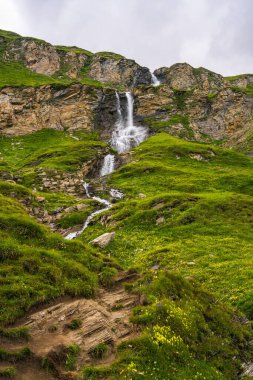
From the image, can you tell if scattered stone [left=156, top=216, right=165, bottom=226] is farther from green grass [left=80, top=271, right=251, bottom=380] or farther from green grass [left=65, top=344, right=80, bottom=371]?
green grass [left=65, top=344, right=80, bottom=371]

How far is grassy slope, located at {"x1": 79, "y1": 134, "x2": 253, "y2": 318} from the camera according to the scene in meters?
27.9

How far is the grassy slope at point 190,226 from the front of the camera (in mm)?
27922

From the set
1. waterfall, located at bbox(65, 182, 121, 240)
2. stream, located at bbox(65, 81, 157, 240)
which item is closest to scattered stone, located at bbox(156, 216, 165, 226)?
waterfall, located at bbox(65, 182, 121, 240)

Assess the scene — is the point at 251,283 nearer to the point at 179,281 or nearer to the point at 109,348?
the point at 179,281

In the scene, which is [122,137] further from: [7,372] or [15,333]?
[7,372]

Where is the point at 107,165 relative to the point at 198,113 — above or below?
below

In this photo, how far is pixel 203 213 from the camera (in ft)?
150

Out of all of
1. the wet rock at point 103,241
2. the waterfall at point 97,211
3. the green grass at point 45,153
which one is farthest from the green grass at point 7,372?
the green grass at point 45,153

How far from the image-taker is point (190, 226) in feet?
138

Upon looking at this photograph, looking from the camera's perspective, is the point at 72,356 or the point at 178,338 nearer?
the point at 72,356

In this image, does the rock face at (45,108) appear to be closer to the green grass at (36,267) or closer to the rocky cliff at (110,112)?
the rocky cliff at (110,112)

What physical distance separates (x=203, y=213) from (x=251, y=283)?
21.4 m

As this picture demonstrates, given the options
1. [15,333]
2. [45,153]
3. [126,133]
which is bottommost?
[15,333]

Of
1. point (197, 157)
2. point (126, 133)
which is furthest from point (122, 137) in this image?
point (197, 157)
